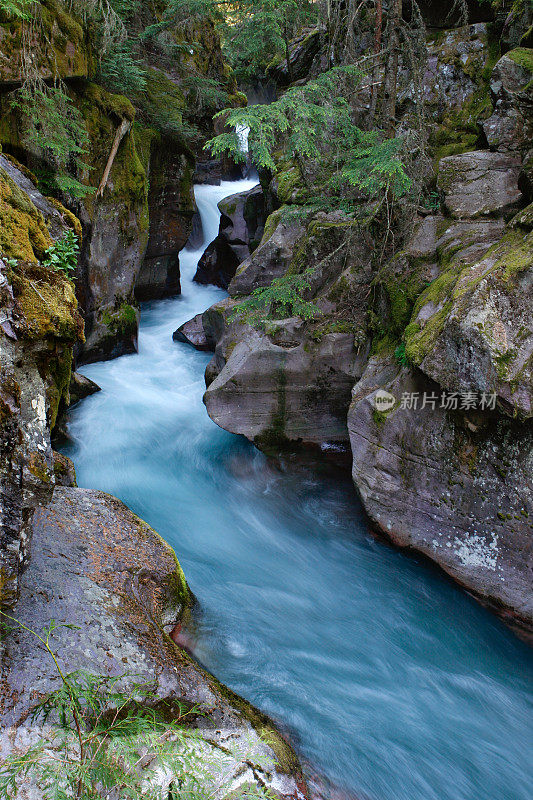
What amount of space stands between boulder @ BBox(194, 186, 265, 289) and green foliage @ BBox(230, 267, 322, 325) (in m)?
6.70

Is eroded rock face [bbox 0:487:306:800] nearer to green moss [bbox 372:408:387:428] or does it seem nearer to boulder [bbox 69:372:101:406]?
green moss [bbox 372:408:387:428]

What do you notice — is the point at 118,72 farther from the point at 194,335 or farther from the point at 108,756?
the point at 108,756

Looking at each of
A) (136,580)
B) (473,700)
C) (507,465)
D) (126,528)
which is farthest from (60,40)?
(473,700)

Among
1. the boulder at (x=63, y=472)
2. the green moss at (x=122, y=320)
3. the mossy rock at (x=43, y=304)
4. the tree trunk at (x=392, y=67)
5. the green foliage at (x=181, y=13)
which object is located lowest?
the boulder at (x=63, y=472)

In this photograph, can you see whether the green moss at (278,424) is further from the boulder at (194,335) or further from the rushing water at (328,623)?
the boulder at (194,335)

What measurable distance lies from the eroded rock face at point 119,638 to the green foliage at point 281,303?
13.4 ft

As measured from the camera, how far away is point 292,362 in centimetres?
728

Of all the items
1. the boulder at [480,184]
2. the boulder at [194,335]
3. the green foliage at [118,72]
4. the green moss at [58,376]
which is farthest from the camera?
the boulder at [194,335]

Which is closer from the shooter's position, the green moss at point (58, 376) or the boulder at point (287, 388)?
the green moss at point (58, 376)

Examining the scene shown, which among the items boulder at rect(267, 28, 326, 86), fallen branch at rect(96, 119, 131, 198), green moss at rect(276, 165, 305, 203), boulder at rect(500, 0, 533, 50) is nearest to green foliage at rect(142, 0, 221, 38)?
boulder at rect(267, 28, 326, 86)

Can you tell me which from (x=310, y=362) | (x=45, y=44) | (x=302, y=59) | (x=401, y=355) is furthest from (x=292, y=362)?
(x=302, y=59)

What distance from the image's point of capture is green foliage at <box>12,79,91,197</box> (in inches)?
299

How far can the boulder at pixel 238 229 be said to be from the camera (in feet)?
47.3

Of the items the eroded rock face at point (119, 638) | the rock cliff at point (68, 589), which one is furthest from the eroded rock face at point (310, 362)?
the eroded rock face at point (119, 638)
